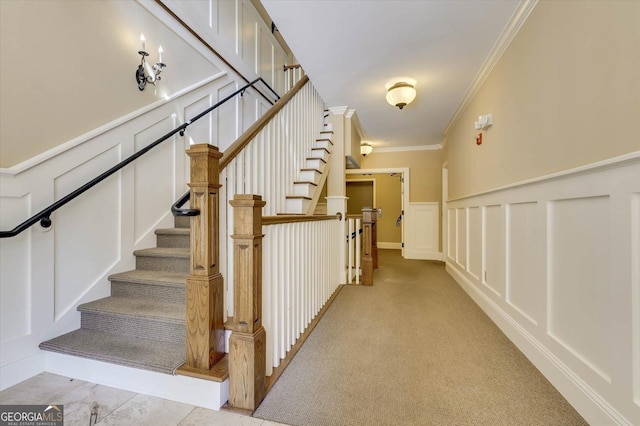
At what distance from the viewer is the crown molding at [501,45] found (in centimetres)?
184

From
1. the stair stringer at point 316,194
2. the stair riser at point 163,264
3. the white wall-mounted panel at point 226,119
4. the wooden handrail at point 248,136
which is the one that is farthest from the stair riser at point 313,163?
the stair riser at point 163,264

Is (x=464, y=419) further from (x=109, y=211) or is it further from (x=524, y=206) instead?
(x=109, y=211)

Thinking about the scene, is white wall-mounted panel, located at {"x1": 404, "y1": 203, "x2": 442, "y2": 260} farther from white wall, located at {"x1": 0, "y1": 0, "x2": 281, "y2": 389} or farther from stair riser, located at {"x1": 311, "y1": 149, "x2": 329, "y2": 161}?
white wall, located at {"x1": 0, "y1": 0, "x2": 281, "y2": 389}

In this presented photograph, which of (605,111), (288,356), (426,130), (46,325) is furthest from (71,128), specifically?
(426,130)

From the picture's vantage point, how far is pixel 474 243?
306 cm

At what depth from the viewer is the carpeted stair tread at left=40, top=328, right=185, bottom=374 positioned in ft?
4.51

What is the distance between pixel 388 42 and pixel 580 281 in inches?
85.5

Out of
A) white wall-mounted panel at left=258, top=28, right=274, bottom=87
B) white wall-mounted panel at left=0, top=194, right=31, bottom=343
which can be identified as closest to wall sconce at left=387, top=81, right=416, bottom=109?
white wall-mounted panel at left=258, top=28, right=274, bottom=87

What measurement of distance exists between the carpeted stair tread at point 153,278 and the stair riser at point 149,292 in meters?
0.03

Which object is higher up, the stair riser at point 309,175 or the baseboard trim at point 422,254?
the stair riser at point 309,175

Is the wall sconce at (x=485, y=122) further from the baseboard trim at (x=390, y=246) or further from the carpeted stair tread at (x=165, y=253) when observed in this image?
the baseboard trim at (x=390, y=246)

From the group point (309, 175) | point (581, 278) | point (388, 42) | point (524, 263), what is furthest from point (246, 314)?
point (388, 42)

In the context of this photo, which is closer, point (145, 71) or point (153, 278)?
point (153, 278)

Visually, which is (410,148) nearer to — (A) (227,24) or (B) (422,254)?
(B) (422,254)
